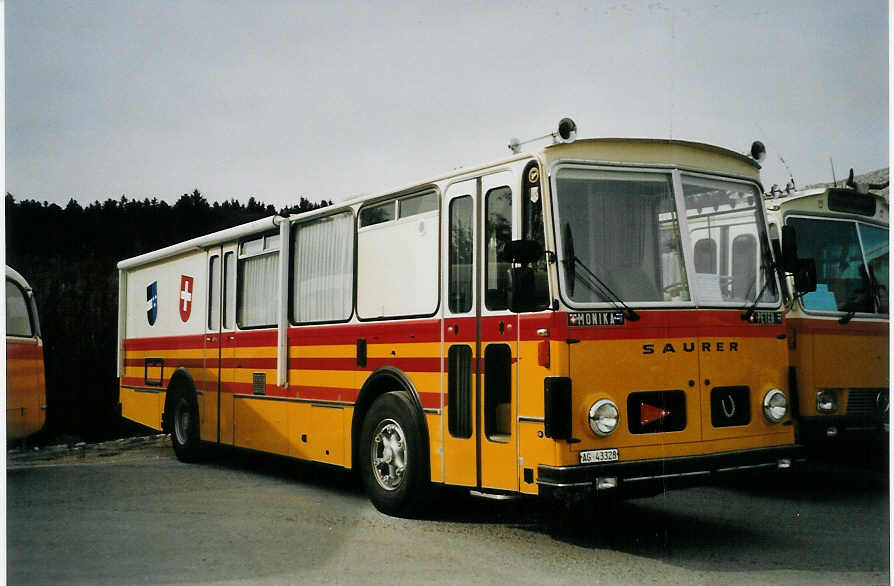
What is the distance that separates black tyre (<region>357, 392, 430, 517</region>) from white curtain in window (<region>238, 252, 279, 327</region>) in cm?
225

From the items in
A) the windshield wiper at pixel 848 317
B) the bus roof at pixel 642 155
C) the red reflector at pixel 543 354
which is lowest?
the red reflector at pixel 543 354

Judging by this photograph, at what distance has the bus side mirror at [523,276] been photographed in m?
6.06

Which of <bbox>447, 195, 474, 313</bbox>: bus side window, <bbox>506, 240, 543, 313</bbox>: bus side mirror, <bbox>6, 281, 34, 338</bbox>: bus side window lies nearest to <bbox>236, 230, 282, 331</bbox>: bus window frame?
<bbox>6, 281, 34, 338</bbox>: bus side window

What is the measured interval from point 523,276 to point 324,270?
3.12 metres

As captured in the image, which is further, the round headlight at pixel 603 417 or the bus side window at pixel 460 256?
the bus side window at pixel 460 256

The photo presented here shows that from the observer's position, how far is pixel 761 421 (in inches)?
261

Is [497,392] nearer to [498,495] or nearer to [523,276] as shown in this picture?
[498,495]

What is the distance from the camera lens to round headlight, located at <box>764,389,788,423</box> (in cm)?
664

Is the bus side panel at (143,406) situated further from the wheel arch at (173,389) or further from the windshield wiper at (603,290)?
the windshield wiper at (603,290)

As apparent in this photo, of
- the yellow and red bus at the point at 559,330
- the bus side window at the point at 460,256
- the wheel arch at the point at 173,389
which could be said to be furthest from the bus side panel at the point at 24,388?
the bus side window at the point at 460,256

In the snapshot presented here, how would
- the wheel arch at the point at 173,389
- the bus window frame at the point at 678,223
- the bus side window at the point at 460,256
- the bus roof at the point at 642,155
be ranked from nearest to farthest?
the bus window frame at the point at 678,223, the bus roof at the point at 642,155, the bus side window at the point at 460,256, the wheel arch at the point at 173,389

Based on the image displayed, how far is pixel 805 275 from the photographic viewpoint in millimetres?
7062

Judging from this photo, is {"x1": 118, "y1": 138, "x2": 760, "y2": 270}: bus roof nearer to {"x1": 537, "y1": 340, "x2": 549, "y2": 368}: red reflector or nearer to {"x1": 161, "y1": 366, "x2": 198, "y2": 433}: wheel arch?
{"x1": 537, "y1": 340, "x2": 549, "y2": 368}: red reflector

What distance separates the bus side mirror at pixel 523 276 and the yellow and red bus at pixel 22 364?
3597 millimetres
